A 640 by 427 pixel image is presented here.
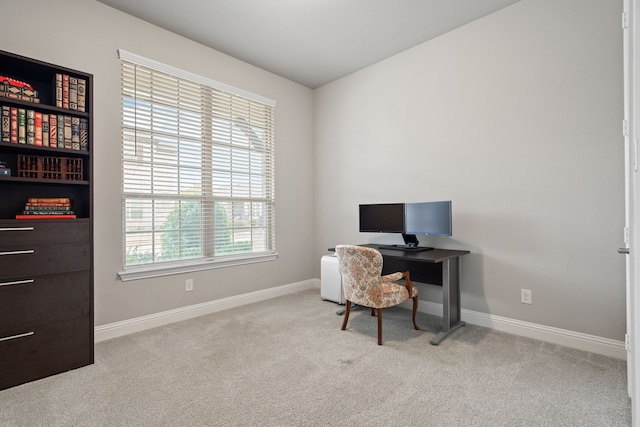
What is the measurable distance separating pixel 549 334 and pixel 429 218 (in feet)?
4.51

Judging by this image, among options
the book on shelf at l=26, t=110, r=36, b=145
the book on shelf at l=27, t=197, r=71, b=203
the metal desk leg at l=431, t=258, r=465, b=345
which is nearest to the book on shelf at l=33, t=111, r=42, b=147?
the book on shelf at l=26, t=110, r=36, b=145

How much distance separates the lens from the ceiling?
2.81 m

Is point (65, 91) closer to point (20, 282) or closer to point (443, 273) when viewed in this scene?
point (20, 282)

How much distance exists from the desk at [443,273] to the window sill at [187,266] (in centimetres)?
160

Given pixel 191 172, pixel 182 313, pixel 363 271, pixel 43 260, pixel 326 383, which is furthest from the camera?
pixel 191 172

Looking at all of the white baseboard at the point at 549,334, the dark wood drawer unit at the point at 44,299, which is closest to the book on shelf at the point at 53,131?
the dark wood drawer unit at the point at 44,299

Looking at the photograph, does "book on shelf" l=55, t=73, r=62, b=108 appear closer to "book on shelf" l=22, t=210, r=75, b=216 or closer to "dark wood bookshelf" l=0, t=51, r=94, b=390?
"dark wood bookshelf" l=0, t=51, r=94, b=390

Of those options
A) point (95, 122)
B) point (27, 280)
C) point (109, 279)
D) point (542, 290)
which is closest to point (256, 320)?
point (109, 279)

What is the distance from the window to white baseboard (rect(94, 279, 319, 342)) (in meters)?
0.43

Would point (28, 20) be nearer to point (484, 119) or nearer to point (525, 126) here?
point (484, 119)

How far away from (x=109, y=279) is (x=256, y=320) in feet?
4.60

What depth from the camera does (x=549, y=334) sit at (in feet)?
8.71

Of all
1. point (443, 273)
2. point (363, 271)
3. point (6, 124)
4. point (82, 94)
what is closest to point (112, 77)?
point (82, 94)

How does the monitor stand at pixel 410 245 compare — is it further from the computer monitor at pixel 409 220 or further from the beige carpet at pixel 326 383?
the beige carpet at pixel 326 383
